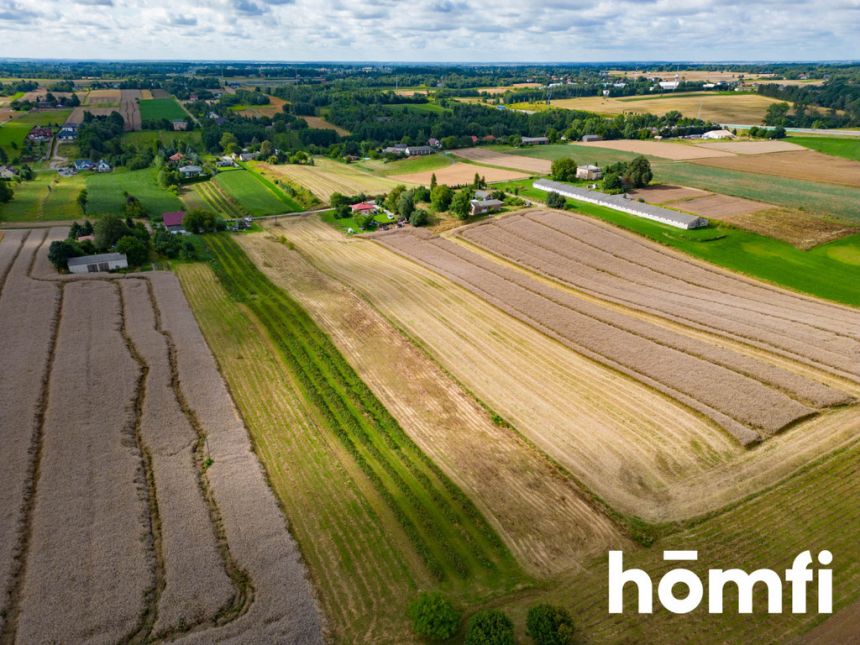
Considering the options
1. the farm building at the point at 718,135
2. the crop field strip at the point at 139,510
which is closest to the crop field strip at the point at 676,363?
the crop field strip at the point at 139,510

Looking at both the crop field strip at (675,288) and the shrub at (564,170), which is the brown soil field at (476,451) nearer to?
the crop field strip at (675,288)

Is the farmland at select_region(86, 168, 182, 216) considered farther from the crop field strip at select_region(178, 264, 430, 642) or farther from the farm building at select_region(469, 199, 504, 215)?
the crop field strip at select_region(178, 264, 430, 642)

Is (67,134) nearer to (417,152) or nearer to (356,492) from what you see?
(417,152)

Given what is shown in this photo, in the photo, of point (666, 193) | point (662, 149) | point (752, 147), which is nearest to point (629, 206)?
point (666, 193)

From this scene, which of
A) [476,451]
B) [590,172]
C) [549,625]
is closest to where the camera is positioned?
[549,625]

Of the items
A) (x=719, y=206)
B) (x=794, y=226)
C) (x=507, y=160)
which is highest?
(x=507, y=160)

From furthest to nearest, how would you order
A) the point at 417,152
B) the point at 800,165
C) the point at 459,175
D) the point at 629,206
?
the point at 417,152
the point at 459,175
the point at 800,165
the point at 629,206

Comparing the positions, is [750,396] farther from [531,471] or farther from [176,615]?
[176,615]
